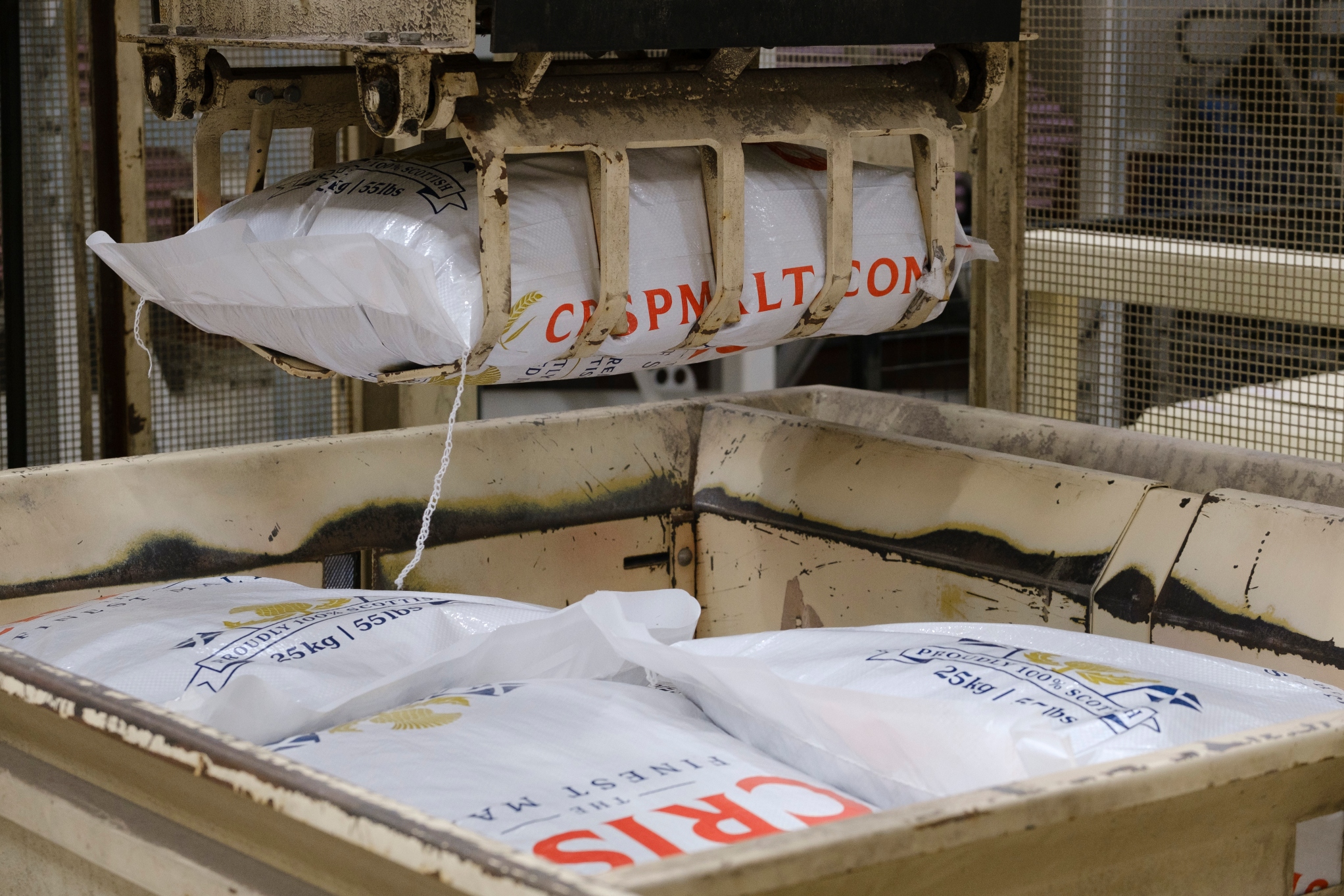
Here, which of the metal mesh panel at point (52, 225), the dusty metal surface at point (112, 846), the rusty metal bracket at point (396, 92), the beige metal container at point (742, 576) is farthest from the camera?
the metal mesh panel at point (52, 225)

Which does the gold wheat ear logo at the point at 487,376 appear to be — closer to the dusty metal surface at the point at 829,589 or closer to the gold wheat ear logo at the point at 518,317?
the gold wheat ear logo at the point at 518,317

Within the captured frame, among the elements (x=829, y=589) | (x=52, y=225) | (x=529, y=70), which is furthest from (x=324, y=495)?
(x=52, y=225)

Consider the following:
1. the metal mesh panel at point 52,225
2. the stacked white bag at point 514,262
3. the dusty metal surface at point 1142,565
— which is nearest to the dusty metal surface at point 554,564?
the stacked white bag at point 514,262

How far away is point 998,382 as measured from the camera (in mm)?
2596

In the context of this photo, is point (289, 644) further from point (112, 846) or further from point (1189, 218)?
point (1189, 218)

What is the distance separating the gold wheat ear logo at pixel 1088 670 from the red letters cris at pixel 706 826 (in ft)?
0.78

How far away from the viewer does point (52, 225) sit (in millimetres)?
3004

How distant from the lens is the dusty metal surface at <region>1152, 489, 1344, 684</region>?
63.0 inches

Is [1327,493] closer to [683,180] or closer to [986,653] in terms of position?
[986,653]

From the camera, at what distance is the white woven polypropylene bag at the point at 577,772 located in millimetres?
1127

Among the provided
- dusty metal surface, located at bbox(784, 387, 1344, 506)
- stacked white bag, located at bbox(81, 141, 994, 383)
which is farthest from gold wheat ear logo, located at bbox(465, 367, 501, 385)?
dusty metal surface, located at bbox(784, 387, 1344, 506)

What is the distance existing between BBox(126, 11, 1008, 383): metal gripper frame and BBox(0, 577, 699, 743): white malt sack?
0.25 metres

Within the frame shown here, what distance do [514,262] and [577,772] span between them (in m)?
0.56

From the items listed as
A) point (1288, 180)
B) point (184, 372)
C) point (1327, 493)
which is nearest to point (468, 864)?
point (1327, 493)
